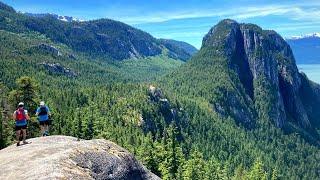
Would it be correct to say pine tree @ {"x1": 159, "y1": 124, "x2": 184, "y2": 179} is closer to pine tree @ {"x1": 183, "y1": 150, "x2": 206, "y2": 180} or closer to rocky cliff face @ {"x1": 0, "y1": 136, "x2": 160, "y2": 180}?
pine tree @ {"x1": 183, "y1": 150, "x2": 206, "y2": 180}

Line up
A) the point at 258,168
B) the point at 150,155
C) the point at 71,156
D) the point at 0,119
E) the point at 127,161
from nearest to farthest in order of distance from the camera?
the point at 71,156, the point at 127,161, the point at 0,119, the point at 150,155, the point at 258,168

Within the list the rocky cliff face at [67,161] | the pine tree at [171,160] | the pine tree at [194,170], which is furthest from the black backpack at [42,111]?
the pine tree at [194,170]

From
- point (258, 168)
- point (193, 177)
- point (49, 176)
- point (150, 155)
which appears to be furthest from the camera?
point (258, 168)

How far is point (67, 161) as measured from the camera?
26969 millimetres

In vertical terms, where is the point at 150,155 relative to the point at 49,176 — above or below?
below

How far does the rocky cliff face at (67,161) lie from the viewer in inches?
992

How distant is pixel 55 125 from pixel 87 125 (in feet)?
29.4

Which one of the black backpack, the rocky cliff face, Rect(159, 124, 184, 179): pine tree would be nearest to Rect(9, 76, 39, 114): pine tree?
Rect(159, 124, 184, 179): pine tree

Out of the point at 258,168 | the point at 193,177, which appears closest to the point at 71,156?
the point at 193,177

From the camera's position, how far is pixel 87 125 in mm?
92562

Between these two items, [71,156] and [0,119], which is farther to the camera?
[0,119]

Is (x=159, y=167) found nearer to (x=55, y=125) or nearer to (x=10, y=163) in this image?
(x=55, y=125)

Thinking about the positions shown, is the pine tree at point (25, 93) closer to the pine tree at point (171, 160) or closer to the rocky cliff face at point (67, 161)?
the pine tree at point (171, 160)

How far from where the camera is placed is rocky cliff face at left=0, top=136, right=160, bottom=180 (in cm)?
2520
